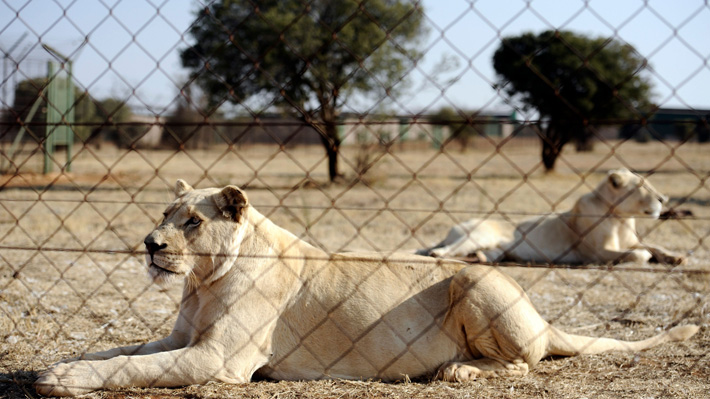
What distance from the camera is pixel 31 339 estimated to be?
3660 mm

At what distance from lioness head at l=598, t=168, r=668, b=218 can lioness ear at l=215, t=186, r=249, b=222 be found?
16.5 feet

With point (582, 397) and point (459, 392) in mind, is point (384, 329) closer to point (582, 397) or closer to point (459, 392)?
point (459, 392)

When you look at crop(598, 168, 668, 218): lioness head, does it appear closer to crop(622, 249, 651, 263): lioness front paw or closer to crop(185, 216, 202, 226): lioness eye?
crop(622, 249, 651, 263): lioness front paw

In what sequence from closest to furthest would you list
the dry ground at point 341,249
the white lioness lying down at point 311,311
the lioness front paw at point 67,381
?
the lioness front paw at point 67,381
the dry ground at point 341,249
the white lioness lying down at point 311,311

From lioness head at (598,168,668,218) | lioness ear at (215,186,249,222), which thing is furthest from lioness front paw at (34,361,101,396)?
lioness head at (598,168,668,218)

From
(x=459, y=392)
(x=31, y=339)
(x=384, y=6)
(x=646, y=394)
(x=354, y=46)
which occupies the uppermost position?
(x=384, y=6)

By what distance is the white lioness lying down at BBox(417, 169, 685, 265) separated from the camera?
22.9 ft

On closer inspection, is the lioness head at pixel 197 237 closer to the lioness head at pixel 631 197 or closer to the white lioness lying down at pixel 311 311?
the white lioness lying down at pixel 311 311

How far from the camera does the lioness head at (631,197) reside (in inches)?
276

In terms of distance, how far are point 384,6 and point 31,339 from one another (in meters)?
13.0

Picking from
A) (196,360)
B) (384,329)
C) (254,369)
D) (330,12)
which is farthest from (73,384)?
(330,12)

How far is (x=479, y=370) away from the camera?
3.18 m

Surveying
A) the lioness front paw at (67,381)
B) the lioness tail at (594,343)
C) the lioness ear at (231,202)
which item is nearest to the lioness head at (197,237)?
the lioness ear at (231,202)

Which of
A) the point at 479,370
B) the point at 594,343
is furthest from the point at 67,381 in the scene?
the point at 594,343
